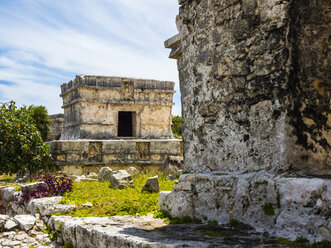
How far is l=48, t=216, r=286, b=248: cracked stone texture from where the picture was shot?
8.35 ft

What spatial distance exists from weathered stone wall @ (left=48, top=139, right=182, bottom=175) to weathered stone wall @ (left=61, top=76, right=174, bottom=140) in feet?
8.61

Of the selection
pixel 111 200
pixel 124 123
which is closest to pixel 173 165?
pixel 111 200

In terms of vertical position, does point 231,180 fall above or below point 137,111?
below

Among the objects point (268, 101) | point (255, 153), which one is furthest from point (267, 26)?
point (255, 153)

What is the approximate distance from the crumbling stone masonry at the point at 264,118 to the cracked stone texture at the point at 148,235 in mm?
216

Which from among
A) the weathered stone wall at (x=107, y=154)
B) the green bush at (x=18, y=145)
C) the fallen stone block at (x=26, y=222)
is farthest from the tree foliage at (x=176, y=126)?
the fallen stone block at (x=26, y=222)

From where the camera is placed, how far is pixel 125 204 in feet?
16.4

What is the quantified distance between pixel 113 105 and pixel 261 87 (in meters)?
10.7

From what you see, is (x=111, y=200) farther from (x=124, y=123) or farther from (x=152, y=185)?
(x=124, y=123)

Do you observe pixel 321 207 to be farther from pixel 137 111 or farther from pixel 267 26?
pixel 137 111

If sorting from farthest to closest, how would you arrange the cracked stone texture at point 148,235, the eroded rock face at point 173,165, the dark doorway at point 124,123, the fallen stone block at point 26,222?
the dark doorway at point 124,123
the eroded rock face at point 173,165
the fallen stone block at point 26,222
the cracked stone texture at point 148,235

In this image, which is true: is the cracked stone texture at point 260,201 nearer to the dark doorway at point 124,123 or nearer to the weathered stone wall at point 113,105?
the weathered stone wall at point 113,105

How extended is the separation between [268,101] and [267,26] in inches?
24.3

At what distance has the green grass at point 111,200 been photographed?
474 cm
